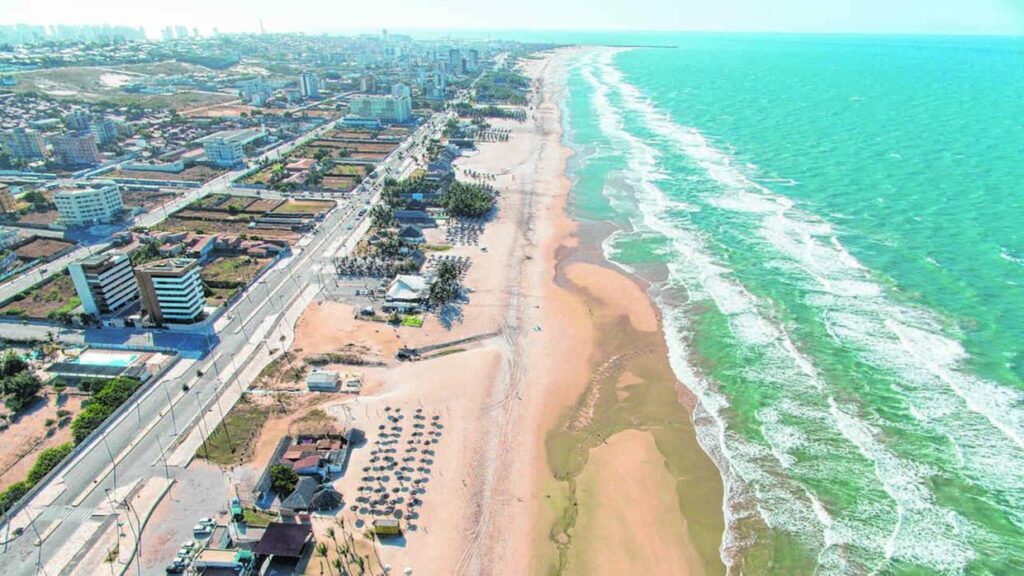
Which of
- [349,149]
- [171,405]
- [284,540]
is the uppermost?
[349,149]

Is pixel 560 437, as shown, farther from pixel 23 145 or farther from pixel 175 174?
pixel 23 145

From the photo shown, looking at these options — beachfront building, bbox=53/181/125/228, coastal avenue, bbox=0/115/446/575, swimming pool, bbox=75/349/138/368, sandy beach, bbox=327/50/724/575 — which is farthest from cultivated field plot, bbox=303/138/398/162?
swimming pool, bbox=75/349/138/368

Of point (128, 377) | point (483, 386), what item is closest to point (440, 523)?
point (483, 386)

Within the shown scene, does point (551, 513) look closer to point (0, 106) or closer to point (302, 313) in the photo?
point (302, 313)

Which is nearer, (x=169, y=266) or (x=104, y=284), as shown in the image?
(x=169, y=266)

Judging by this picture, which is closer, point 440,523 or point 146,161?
point 440,523

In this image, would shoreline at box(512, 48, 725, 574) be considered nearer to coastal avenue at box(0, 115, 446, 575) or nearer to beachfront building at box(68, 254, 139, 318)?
coastal avenue at box(0, 115, 446, 575)

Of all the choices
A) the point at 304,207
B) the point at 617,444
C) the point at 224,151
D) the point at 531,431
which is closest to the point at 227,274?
the point at 304,207
